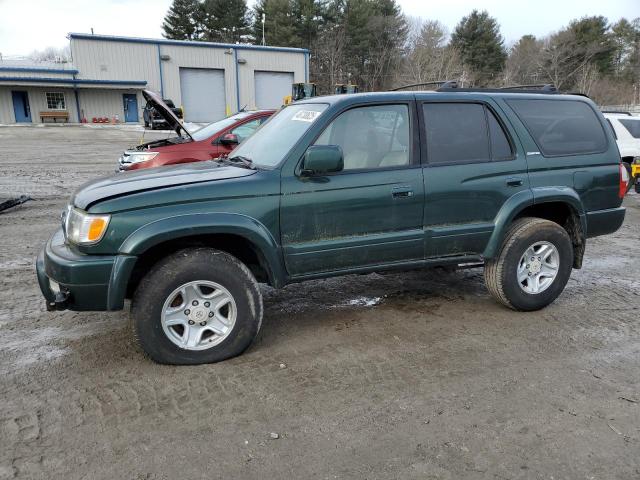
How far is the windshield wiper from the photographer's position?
4.01 metres

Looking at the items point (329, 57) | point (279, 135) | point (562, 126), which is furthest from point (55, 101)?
point (562, 126)

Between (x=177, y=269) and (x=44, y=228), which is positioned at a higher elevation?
(x=177, y=269)

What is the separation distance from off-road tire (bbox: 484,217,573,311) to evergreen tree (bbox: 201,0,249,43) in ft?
209

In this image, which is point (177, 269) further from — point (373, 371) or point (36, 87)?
point (36, 87)

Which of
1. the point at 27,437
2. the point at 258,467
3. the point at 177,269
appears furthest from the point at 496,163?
the point at 27,437

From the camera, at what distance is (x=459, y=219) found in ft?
13.8

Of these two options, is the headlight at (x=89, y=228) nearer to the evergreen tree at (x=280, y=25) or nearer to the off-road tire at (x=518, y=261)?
the off-road tire at (x=518, y=261)

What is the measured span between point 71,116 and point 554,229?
4194 cm

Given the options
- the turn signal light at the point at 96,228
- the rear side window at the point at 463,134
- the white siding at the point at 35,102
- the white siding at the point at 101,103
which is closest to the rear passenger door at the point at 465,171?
the rear side window at the point at 463,134

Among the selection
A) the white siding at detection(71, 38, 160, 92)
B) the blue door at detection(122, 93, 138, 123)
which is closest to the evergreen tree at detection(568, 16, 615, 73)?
the white siding at detection(71, 38, 160, 92)

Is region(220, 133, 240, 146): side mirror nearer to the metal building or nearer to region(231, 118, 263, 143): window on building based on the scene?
region(231, 118, 263, 143): window on building

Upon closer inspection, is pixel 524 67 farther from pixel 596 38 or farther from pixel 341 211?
pixel 341 211

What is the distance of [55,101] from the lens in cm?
3891

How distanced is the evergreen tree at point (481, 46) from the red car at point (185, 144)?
5648 cm
